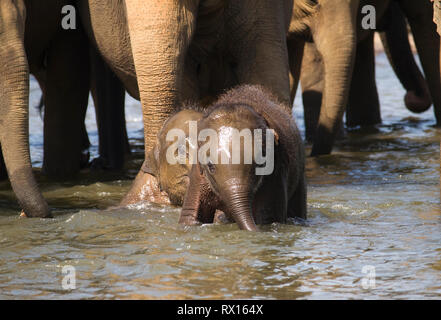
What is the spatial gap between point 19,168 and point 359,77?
6150 millimetres

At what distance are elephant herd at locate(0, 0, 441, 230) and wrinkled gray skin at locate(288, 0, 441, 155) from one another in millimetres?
12

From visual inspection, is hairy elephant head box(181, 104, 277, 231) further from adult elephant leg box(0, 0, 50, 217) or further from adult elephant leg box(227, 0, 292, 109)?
adult elephant leg box(227, 0, 292, 109)

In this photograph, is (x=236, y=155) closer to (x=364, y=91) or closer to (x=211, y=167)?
(x=211, y=167)

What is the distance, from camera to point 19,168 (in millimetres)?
5930

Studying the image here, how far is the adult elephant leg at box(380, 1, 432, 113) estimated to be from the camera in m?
11.4

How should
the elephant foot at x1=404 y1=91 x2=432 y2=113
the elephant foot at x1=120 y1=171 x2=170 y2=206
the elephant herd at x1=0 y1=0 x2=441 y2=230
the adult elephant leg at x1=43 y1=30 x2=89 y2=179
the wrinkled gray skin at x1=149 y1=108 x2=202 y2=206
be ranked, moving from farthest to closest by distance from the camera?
1. the elephant foot at x1=404 y1=91 x2=432 y2=113
2. the adult elephant leg at x1=43 y1=30 x2=89 y2=179
3. the elephant foot at x1=120 y1=171 x2=170 y2=206
4. the wrinkled gray skin at x1=149 y1=108 x2=202 y2=206
5. the elephant herd at x1=0 y1=0 x2=441 y2=230

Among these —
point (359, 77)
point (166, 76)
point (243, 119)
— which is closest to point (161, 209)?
point (166, 76)

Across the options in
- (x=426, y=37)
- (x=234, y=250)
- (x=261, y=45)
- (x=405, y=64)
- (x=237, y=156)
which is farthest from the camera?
(x=405, y=64)

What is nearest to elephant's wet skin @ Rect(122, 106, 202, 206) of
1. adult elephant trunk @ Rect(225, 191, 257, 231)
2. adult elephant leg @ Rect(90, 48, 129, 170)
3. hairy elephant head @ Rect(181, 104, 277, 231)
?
hairy elephant head @ Rect(181, 104, 277, 231)

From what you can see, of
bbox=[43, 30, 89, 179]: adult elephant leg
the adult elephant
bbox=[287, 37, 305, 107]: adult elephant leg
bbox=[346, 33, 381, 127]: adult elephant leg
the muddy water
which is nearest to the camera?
the muddy water

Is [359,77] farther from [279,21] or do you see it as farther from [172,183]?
[172,183]

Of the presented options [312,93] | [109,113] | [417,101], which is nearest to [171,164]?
[109,113]

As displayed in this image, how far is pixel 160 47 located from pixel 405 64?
5699mm

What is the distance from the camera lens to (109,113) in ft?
29.2
